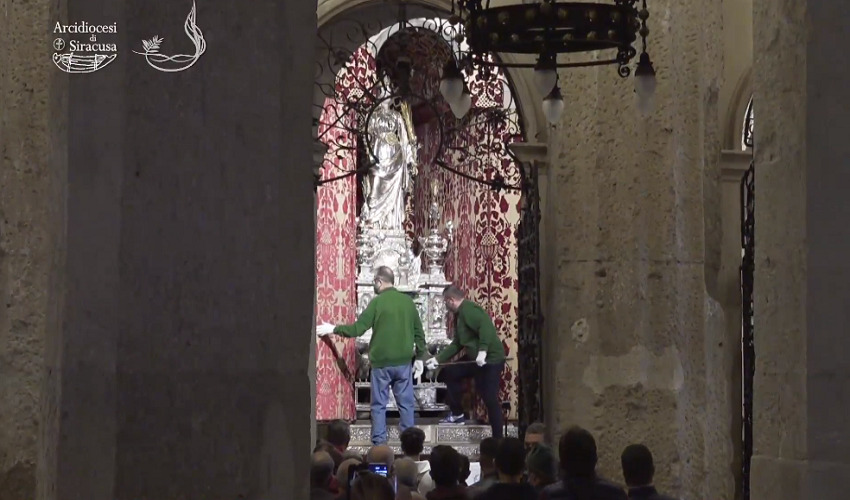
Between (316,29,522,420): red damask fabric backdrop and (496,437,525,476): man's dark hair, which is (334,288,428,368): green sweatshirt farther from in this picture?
(496,437,525,476): man's dark hair

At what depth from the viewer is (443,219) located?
55.9 ft

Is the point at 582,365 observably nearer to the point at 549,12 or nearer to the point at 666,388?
the point at 666,388

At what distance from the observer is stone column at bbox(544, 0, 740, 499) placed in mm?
9070

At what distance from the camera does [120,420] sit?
3.77 m

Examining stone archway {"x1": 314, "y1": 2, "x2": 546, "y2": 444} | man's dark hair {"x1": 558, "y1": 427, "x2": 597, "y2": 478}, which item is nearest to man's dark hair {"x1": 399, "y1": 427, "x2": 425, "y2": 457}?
man's dark hair {"x1": 558, "y1": 427, "x2": 597, "y2": 478}

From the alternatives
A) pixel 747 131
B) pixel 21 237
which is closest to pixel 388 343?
pixel 747 131

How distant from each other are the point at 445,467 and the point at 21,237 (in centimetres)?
218

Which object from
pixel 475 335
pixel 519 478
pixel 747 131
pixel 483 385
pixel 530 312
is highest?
pixel 747 131

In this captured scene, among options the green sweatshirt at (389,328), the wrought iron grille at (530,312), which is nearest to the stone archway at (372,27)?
the wrought iron grille at (530,312)

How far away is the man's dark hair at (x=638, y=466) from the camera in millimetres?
5582

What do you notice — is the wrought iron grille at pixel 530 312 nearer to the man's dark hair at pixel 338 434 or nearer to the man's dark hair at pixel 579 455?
the man's dark hair at pixel 338 434

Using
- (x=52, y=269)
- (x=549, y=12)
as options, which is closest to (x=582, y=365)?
(x=549, y=12)

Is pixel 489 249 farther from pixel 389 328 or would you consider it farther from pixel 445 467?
pixel 445 467

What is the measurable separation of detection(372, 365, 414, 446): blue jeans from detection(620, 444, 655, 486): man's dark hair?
7218 millimetres
